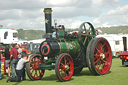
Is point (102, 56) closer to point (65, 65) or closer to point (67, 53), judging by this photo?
point (67, 53)

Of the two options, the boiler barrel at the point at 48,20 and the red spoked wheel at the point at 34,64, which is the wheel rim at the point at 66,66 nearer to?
the red spoked wheel at the point at 34,64

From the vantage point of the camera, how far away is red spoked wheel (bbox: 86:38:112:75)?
32.0 feet

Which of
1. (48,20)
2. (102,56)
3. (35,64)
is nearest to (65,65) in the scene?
(35,64)

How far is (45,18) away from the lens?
933 centimetres

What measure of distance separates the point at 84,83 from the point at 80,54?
2.25 metres

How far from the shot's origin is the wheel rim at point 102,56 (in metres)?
10.3

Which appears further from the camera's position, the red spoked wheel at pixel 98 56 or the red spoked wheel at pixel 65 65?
the red spoked wheel at pixel 98 56

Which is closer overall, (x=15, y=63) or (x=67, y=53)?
(x=67, y=53)

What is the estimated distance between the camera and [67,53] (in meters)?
9.46

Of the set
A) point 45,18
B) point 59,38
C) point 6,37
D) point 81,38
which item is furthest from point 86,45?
point 6,37

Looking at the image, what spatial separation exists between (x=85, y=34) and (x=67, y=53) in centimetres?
155

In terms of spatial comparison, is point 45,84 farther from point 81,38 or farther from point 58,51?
point 81,38

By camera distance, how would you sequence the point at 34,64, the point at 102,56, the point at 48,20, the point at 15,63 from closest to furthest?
1. the point at 48,20
2. the point at 34,64
3. the point at 15,63
4. the point at 102,56

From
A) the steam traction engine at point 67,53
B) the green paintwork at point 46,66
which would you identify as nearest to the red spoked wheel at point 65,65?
the steam traction engine at point 67,53
